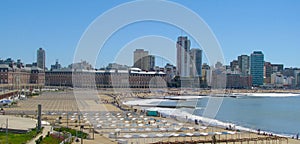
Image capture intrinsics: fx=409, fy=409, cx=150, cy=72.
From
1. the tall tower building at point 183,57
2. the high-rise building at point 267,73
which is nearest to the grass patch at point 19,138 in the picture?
the tall tower building at point 183,57

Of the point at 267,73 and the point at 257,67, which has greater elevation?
the point at 257,67

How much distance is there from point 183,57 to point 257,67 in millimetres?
26665

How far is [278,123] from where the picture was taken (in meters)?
19.9

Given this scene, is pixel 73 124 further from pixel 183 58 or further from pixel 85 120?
pixel 183 58

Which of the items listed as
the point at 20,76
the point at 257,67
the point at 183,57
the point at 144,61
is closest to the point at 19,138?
the point at 20,76

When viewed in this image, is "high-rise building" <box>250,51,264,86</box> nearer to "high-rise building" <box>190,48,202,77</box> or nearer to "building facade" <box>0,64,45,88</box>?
"high-rise building" <box>190,48,202,77</box>

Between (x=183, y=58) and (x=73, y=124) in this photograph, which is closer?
(x=73, y=124)

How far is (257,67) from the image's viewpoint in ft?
284

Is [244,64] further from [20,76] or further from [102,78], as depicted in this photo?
[20,76]

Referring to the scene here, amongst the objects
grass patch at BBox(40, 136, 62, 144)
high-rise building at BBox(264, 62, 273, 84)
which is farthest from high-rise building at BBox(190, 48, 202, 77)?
grass patch at BBox(40, 136, 62, 144)

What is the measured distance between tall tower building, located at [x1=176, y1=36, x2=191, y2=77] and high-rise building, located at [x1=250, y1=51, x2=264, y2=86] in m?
23.1

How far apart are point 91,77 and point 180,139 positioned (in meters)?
39.6

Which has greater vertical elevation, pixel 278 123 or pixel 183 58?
pixel 183 58

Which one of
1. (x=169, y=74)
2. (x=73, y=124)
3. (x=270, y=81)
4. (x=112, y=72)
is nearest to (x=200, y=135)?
(x=73, y=124)
